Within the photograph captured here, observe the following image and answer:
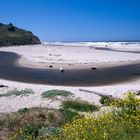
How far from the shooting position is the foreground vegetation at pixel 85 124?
6.29 meters

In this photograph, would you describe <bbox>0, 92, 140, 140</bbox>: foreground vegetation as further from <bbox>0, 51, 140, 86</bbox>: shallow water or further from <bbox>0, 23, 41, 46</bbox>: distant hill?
<bbox>0, 23, 41, 46</bbox>: distant hill

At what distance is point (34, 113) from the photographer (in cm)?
1131

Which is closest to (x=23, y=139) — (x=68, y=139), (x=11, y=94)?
(x=68, y=139)

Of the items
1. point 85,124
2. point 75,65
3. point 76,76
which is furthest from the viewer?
point 75,65

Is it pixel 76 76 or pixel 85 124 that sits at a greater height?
pixel 85 124

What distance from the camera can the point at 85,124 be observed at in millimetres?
6891

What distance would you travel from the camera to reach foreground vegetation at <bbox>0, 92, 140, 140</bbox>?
20.6 feet

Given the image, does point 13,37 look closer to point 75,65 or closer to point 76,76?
point 75,65

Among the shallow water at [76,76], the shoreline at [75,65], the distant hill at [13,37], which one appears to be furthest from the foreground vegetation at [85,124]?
the distant hill at [13,37]

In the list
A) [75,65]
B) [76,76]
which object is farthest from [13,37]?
[76,76]

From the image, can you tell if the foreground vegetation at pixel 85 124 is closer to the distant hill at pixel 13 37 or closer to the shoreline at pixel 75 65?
the shoreline at pixel 75 65

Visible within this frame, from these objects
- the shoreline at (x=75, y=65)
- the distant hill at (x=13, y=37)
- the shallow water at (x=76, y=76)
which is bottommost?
the shallow water at (x=76, y=76)

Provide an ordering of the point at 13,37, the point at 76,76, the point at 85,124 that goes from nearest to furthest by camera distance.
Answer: the point at 85,124
the point at 76,76
the point at 13,37

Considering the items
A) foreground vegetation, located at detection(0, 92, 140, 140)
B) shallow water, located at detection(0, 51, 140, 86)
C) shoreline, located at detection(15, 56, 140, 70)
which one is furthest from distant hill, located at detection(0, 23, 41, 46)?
foreground vegetation, located at detection(0, 92, 140, 140)
